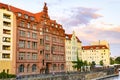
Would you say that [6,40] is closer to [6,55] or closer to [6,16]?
[6,55]

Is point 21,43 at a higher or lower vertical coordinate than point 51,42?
lower

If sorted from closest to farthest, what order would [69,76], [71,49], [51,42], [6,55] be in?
1. [69,76]
2. [6,55]
3. [51,42]
4. [71,49]

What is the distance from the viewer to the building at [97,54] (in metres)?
178

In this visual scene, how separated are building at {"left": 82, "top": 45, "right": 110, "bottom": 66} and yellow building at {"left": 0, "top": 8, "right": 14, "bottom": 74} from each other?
104078 millimetres

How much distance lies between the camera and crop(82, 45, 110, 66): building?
17806 cm

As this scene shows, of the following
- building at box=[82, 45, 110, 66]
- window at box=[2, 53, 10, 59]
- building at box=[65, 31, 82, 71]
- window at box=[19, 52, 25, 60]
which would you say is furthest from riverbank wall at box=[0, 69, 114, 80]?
building at box=[82, 45, 110, 66]

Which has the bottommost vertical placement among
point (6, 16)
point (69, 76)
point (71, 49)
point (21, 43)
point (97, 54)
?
point (69, 76)

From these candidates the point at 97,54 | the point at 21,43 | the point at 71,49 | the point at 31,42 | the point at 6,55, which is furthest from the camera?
the point at 97,54

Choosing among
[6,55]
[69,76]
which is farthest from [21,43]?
[69,76]

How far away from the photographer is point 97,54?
180375mm

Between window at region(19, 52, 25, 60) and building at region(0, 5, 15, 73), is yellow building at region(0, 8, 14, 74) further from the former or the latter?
window at region(19, 52, 25, 60)

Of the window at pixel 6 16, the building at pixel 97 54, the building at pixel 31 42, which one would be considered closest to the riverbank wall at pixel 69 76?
the building at pixel 31 42

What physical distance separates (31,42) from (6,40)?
12703 millimetres

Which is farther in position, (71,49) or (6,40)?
(71,49)
